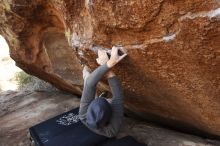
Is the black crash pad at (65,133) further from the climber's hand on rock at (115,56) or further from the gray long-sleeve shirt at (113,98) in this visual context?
the climber's hand on rock at (115,56)

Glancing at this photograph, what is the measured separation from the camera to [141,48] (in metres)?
3.35

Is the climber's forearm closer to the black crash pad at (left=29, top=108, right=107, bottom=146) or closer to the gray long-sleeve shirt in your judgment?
the gray long-sleeve shirt

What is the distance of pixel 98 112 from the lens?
3680 mm

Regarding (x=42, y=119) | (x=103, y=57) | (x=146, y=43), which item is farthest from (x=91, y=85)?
(x=42, y=119)

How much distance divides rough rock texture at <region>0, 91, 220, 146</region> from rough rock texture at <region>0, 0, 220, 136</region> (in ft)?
0.59

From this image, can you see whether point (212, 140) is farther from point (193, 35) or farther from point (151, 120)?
point (193, 35)

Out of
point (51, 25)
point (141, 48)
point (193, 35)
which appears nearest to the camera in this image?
point (193, 35)

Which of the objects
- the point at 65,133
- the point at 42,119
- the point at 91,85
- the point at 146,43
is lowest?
the point at 42,119

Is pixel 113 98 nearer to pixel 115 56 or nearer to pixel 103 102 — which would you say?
pixel 103 102

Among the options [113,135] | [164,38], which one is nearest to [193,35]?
[164,38]

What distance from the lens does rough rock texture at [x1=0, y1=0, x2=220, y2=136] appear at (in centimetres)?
288

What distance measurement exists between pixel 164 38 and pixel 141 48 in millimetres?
312

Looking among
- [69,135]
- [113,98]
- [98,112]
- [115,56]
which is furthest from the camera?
[69,135]

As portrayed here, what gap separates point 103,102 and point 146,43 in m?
0.83
